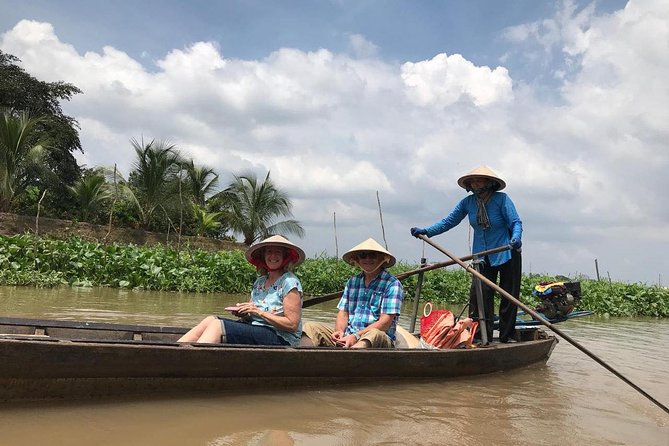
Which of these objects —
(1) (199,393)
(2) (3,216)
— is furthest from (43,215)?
(1) (199,393)

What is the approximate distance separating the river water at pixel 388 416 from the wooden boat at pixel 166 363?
7 centimetres

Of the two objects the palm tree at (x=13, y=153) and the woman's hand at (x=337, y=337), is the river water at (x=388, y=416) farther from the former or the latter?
the palm tree at (x=13, y=153)

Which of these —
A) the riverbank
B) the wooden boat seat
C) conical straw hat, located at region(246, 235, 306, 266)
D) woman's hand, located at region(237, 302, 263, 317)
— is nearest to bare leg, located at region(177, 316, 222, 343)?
woman's hand, located at region(237, 302, 263, 317)

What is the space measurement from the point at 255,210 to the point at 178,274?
26.4ft

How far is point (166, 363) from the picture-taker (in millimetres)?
2891

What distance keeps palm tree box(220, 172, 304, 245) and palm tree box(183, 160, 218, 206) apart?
1.14m

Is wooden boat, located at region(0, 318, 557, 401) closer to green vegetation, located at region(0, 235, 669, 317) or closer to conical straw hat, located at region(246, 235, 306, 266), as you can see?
conical straw hat, located at region(246, 235, 306, 266)

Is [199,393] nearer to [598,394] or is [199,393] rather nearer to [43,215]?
[598,394]

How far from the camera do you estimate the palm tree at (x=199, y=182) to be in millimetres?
19297

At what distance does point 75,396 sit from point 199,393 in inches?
25.4

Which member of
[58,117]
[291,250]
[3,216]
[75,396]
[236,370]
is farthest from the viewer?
[58,117]

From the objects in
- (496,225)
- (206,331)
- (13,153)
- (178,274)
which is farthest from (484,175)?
(13,153)

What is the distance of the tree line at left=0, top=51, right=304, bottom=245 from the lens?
14297 millimetres

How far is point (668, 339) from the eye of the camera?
8.44 meters
